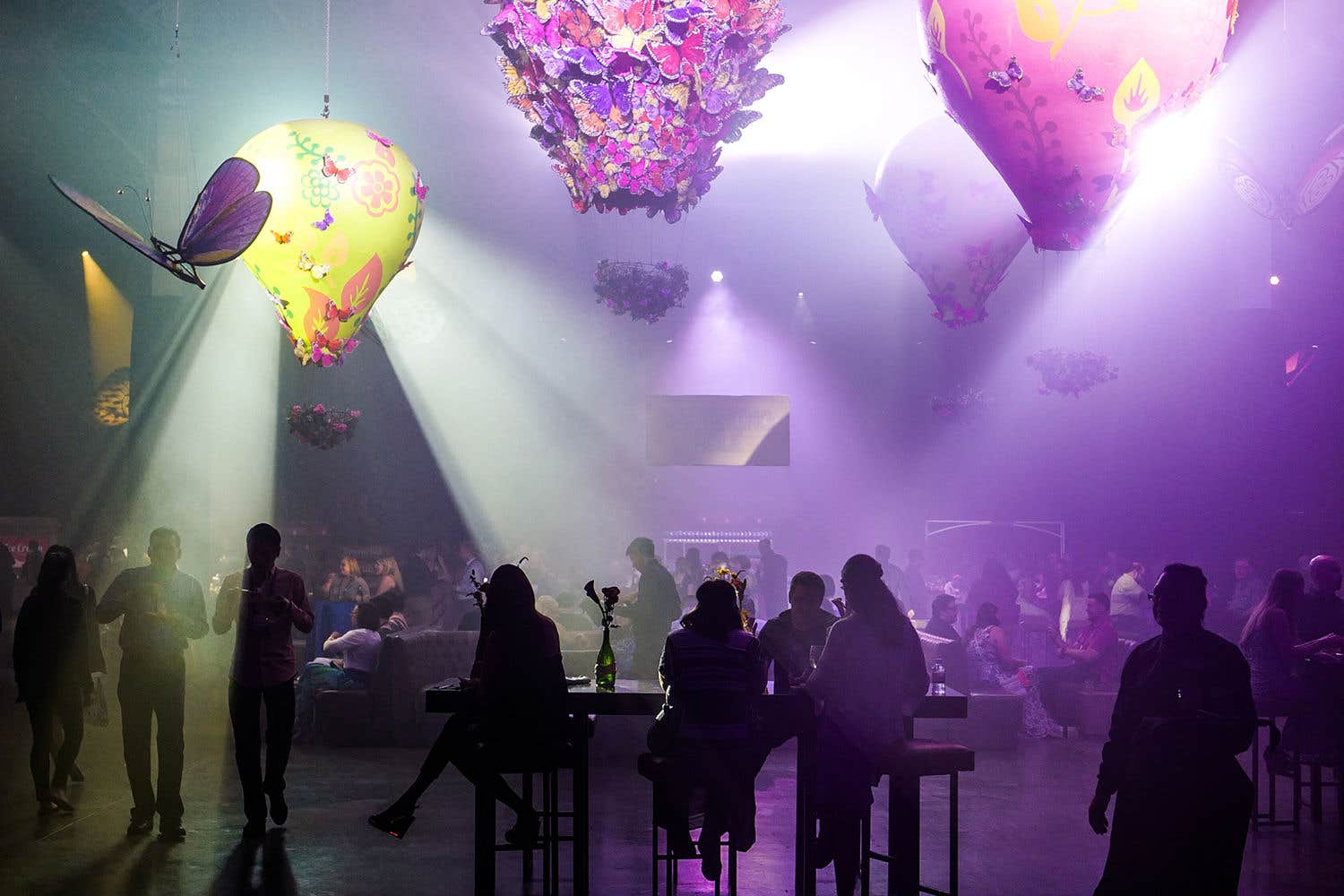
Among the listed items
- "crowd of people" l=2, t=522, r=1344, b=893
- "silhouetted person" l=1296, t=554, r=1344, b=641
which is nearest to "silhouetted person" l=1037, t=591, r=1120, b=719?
"crowd of people" l=2, t=522, r=1344, b=893

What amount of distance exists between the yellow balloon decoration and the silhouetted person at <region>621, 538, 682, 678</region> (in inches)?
98.0

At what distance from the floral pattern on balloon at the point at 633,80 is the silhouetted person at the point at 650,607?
3.67 m

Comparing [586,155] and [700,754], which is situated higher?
[586,155]

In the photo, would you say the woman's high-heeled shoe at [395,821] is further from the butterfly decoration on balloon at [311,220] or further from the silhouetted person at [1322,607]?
the silhouetted person at [1322,607]

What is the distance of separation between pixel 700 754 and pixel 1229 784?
175cm

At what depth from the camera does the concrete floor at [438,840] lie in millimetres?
5199

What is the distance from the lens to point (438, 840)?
5.98 meters

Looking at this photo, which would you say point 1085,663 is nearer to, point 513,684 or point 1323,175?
point 1323,175

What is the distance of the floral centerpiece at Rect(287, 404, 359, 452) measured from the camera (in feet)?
28.3

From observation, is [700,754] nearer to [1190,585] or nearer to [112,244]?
[1190,585]

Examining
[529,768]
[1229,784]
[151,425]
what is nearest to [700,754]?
[529,768]

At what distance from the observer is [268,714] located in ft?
19.8

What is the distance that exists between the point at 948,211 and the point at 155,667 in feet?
17.9

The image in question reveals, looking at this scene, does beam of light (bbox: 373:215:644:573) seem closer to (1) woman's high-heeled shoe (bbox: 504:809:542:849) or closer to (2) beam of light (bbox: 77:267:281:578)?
(2) beam of light (bbox: 77:267:281:578)
